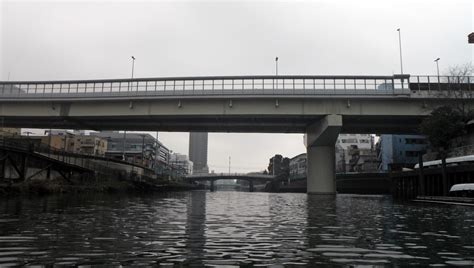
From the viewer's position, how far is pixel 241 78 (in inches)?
2119

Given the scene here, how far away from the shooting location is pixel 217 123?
63281mm

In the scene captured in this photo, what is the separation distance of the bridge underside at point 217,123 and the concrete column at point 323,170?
4.77 metres

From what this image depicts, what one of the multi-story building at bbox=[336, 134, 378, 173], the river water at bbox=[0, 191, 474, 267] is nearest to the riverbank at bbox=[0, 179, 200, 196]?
the river water at bbox=[0, 191, 474, 267]

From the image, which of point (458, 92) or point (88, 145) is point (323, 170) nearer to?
point (458, 92)

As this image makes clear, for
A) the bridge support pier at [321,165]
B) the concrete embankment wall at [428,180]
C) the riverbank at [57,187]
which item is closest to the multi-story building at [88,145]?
the riverbank at [57,187]

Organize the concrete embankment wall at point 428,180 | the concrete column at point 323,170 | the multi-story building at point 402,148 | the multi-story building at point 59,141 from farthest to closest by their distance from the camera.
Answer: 1. the multi-story building at point 402,148
2. the multi-story building at point 59,141
3. the concrete column at point 323,170
4. the concrete embankment wall at point 428,180

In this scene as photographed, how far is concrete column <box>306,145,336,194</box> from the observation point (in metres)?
62.1

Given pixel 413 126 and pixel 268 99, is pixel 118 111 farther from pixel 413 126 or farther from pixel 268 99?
pixel 413 126

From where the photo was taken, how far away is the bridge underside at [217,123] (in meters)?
58.5

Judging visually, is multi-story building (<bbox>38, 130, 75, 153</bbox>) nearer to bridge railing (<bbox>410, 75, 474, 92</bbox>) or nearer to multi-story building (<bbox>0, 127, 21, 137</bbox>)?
multi-story building (<bbox>0, 127, 21, 137</bbox>)

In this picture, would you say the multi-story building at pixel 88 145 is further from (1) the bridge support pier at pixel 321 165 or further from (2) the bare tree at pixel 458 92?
(2) the bare tree at pixel 458 92

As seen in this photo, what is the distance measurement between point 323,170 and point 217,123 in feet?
60.8

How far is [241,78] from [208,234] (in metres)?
42.9

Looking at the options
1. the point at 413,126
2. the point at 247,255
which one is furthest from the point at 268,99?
the point at 247,255
